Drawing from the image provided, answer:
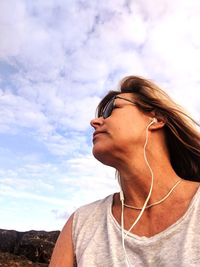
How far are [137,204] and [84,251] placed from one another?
25.1 inches

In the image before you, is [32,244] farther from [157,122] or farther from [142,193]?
[142,193]

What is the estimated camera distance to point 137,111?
168 inches

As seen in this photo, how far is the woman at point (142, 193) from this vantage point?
3.34 metres

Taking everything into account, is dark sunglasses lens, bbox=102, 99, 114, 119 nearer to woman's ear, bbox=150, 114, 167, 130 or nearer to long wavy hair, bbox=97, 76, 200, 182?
long wavy hair, bbox=97, 76, 200, 182

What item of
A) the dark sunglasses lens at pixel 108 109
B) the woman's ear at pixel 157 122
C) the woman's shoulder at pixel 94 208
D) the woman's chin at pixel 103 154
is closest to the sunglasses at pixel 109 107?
the dark sunglasses lens at pixel 108 109

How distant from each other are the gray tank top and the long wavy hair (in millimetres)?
812

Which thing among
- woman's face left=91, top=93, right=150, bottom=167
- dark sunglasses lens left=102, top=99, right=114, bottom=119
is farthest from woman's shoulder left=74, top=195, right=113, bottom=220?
dark sunglasses lens left=102, top=99, right=114, bottom=119

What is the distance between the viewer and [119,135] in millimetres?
3939

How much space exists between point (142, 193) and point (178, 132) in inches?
33.5

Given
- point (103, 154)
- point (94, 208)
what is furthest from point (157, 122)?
point (94, 208)

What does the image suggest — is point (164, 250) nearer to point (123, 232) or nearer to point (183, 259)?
point (183, 259)

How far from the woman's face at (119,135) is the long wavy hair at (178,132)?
164 millimetres

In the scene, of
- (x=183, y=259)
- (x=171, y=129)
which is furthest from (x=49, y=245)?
(x=183, y=259)

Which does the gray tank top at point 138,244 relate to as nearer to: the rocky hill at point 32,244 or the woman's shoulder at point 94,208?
the woman's shoulder at point 94,208
